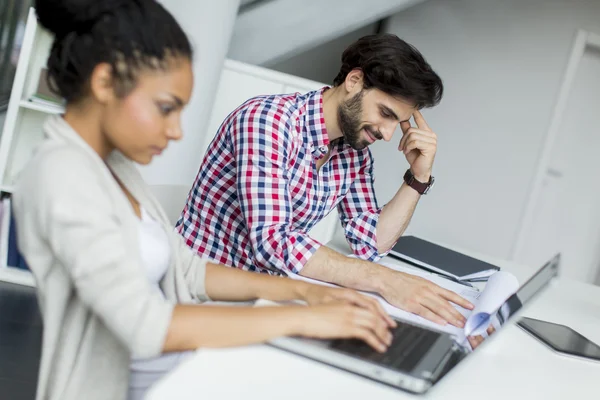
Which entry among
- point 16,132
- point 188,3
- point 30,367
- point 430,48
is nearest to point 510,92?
point 430,48

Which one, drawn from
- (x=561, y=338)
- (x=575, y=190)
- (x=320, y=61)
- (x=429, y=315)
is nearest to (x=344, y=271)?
(x=429, y=315)

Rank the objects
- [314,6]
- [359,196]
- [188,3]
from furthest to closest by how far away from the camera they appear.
Result: [314,6]
[188,3]
[359,196]

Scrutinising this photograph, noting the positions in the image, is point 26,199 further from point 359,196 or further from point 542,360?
point 359,196

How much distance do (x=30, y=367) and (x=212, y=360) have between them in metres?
1.82

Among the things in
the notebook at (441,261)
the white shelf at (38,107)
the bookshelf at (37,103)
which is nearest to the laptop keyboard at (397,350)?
the notebook at (441,261)

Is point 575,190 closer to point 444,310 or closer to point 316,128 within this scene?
point 316,128

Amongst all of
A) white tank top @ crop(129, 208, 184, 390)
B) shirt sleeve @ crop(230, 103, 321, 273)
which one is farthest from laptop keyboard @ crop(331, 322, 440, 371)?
shirt sleeve @ crop(230, 103, 321, 273)

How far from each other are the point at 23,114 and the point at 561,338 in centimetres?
268

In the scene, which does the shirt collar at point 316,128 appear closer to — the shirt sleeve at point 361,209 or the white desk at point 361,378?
the shirt sleeve at point 361,209

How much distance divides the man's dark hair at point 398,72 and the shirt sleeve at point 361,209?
0.27 meters

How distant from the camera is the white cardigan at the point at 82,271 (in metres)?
0.96

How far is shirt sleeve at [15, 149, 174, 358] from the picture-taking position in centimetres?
95

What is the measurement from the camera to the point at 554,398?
1.18 metres

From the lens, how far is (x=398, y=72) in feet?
6.29
